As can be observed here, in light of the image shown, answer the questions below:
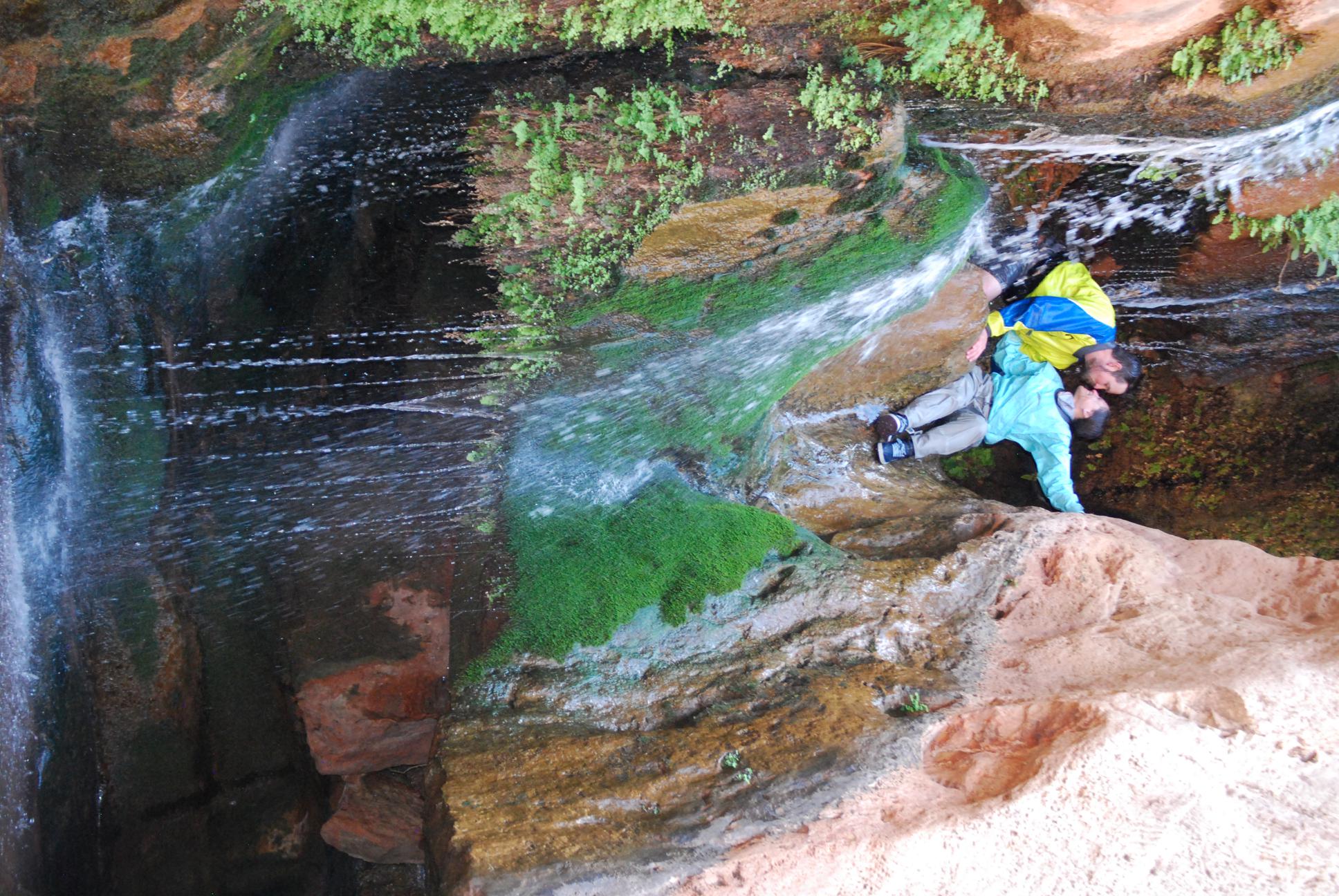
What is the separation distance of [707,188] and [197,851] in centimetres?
544

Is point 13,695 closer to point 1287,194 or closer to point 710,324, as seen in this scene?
point 710,324

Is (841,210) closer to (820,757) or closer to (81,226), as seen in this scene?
(820,757)

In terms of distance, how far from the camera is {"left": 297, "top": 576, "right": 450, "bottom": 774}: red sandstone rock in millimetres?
4820

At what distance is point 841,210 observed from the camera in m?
4.91

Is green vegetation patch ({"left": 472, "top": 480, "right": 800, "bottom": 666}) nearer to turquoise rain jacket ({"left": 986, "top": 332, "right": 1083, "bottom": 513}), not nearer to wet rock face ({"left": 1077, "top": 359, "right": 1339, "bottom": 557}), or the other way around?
turquoise rain jacket ({"left": 986, "top": 332, "right": 1083, "bottom": 513})

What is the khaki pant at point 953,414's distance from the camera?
6.01 m

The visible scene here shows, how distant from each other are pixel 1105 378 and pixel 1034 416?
60cm

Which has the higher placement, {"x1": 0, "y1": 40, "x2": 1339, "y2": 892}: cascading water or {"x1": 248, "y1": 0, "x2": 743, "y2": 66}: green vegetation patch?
{"x1": 248, "y1": 0, "x2": 743, "y2": 66}: green vegetation patch

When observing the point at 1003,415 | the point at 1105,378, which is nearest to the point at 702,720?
the point at 1003,415

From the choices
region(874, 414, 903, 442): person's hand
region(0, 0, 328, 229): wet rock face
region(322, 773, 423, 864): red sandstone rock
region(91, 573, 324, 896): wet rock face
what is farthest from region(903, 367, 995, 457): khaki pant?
region(91, 573, 324, 896): wet rock face

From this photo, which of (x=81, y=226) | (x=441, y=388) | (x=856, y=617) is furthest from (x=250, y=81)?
(x=856, y=617)

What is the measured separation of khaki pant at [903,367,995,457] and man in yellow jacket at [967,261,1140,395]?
0.97 ft

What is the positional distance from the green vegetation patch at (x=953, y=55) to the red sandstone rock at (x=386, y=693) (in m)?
4.35

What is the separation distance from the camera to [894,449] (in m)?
5.98
